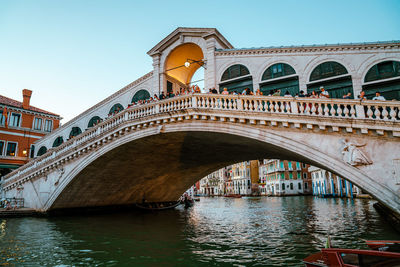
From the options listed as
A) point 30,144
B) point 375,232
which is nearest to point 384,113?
point 375,232

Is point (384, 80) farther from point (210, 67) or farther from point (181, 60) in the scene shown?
point (181, 60)

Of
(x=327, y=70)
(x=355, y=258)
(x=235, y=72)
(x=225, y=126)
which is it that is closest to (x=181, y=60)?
(x=235, y=72)

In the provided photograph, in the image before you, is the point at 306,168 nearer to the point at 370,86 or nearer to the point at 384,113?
the point at 370,86

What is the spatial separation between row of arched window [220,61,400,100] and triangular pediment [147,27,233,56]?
2.59 m

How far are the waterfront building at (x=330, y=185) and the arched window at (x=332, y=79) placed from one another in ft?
111

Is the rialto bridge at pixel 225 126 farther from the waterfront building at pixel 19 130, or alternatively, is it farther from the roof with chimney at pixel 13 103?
the roof with chimney at pixel 13 103

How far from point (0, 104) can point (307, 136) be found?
28128 millimetres

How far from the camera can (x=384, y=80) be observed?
12289 millimetres

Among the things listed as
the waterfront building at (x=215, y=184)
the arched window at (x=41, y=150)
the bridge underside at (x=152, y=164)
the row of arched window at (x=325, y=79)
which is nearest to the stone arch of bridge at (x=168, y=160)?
the bridge underside at (x=152, y=164)

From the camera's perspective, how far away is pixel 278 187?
198 feet

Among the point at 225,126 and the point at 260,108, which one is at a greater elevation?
the point at 260,108

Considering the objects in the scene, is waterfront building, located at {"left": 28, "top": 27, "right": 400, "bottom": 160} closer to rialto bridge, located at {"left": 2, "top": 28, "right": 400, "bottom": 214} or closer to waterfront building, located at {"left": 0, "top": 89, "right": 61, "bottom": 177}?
rialto bridge, located at {"left": 2, "top": 28, "right": 400, "bottom": 214}

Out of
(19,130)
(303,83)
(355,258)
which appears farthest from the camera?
(19,130)

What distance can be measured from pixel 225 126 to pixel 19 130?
80.8 ft
